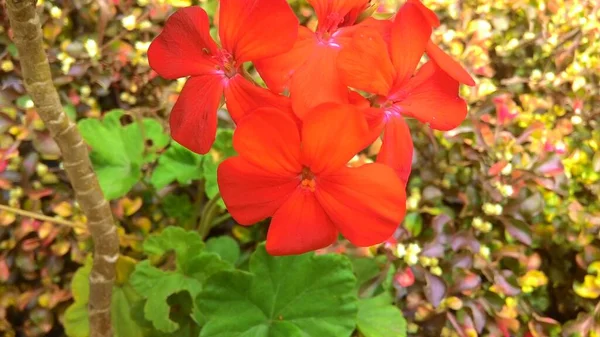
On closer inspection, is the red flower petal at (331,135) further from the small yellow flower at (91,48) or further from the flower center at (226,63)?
the small yellow flower at (91,48)

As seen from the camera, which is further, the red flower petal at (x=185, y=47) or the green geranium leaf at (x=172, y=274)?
the green geranium leaf at (x=172, y=274)

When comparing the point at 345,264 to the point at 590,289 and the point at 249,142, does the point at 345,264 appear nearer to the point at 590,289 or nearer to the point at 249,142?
the point at 249,142

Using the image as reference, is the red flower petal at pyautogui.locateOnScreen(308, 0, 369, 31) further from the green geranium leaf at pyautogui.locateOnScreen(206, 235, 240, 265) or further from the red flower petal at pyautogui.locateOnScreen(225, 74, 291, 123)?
the green geranium leaf at pyautogui.locateOnScreen(206, 235, 240, 265)

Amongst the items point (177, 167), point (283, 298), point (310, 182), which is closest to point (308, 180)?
point (310, 182)

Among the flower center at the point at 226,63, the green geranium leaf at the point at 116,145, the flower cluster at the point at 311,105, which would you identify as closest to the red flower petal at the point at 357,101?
the flower cluster at the point at 311,105

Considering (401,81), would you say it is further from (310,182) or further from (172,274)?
(172,274)

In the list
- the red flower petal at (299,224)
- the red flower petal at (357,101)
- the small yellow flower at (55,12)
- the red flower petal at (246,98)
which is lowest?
the small yellow flower at (55,12)
